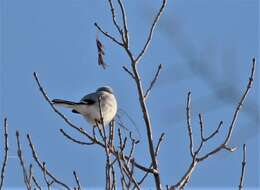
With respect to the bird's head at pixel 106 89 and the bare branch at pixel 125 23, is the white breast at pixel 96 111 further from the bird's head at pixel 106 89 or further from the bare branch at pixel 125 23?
the bare branch at pixel 125 23

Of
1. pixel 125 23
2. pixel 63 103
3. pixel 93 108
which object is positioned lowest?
pixel 125 23

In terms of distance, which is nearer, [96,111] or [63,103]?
[63,103]

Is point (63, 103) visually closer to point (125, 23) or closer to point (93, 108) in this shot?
point (93, 108)

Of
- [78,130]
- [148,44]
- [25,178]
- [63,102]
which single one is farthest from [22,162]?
[63,102]

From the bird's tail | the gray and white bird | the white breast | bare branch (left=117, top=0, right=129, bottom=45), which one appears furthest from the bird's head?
bare branch (left=117, top=0, right=129, bottom=45)

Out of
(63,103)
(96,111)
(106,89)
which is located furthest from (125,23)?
(106,89)

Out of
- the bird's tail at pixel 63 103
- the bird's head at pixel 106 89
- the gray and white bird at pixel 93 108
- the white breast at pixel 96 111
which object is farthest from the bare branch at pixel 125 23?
the bird's head at pixel 106 89

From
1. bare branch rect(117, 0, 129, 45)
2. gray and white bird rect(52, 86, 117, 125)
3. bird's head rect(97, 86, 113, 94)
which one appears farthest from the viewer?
bird's head rect(97, 86, 113, 94)

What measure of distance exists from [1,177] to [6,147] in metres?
0.19

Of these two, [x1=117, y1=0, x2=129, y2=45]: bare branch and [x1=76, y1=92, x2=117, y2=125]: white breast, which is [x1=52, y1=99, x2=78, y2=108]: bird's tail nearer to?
[x1=76, y1=92, x2=117, y2=125]: white breast

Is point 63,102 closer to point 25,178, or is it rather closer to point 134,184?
point 25,178

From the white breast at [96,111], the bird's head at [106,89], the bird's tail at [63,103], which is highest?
the bird's head at [106,89]

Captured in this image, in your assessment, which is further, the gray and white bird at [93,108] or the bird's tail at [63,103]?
the gray and white bird at [93,108]

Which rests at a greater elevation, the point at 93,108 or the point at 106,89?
the point at 106,89
